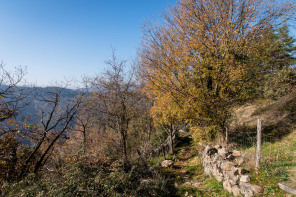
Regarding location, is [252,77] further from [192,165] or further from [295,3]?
[192,165]

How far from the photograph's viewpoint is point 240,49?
26.2ft

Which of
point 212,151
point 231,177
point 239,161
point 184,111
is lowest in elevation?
point 231,177

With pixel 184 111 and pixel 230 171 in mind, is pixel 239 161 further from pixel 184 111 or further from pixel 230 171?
pixel 184 111

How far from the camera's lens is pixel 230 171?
17.6 ft

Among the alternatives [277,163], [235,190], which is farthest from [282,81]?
[235,190]

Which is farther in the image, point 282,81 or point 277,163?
point 282,81

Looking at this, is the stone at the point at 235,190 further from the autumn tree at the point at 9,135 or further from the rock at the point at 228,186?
the autumn tree at the point at 9,135

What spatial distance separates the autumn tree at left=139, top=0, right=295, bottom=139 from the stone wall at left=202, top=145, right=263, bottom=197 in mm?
1852

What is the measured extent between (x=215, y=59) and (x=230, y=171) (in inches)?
211

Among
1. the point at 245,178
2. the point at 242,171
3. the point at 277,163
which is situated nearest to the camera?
the point at 245,178

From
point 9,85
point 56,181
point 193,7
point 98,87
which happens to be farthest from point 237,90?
point 9,85

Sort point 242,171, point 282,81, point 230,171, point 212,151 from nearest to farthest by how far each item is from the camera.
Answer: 1. point 242,171
2. point 230,171
3. point 212,151
4. point 282,81

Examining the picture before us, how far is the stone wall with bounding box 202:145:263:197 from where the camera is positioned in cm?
438

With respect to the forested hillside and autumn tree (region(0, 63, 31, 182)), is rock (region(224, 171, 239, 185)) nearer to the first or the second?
the forested hillside
